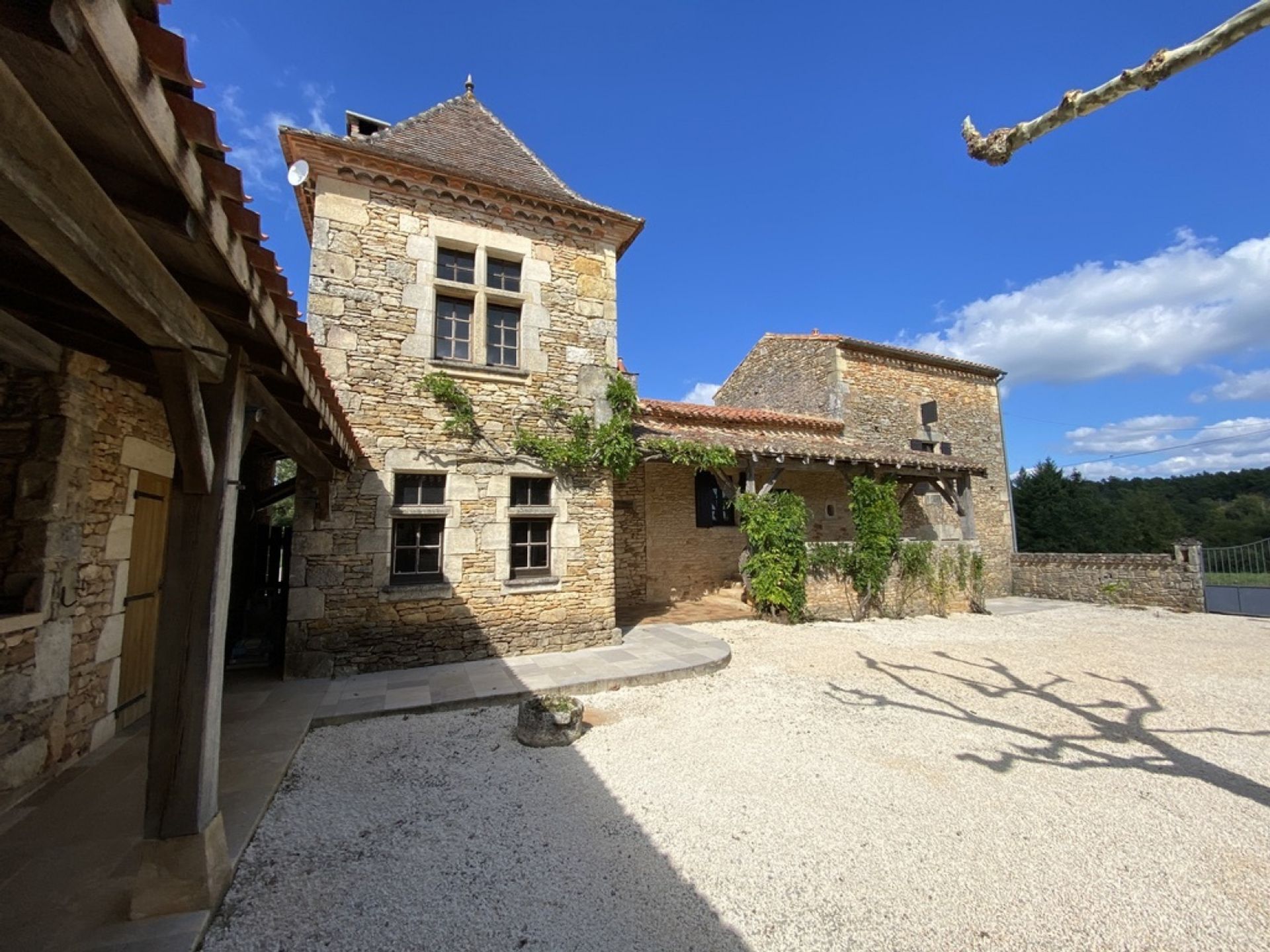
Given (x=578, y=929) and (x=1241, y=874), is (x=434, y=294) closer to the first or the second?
(x=578, y=929)

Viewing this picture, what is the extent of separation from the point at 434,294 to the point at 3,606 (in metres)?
4.51

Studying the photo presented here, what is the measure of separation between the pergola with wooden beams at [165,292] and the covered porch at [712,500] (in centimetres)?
706

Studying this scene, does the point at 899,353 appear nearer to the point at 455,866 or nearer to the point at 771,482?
the point at 771,482

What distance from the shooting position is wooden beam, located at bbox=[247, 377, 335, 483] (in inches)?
111

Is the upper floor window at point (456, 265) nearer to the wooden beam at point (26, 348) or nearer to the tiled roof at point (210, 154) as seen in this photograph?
the wooden beam at point (26, 348)

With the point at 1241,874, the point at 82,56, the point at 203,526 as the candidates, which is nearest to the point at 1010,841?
the point at 1241,874

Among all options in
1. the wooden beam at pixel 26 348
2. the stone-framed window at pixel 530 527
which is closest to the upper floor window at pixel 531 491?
the stone-framed window at pixel 530 527

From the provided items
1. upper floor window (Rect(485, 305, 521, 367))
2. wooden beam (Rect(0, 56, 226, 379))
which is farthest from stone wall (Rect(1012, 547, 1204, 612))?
wooden beam (Rect(0, 56, 226, 379))

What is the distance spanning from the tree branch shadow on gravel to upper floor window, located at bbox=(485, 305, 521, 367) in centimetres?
520

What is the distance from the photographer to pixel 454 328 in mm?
6402

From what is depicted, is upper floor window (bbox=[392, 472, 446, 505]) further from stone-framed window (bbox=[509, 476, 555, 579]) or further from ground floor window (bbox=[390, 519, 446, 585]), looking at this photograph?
stone-framed window (bbox=[509, 476, 555, 579])

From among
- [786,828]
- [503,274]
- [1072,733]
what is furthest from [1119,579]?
[503,274]

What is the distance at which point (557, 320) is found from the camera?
677 cm

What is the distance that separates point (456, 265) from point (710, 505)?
6861mm
